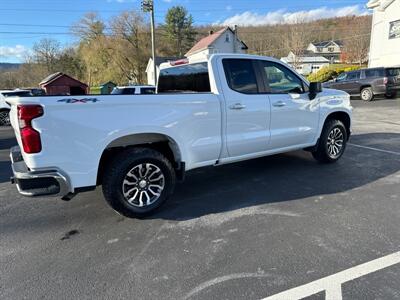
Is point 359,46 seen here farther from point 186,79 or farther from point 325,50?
point 186,79

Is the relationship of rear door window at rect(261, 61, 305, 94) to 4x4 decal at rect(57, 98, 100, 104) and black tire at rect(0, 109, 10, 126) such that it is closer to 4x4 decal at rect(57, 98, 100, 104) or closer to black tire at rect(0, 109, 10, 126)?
4x4 decal at rect(57, 98, 100, 104)

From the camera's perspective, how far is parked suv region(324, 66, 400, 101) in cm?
1642

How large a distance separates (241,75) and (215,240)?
8.05ft

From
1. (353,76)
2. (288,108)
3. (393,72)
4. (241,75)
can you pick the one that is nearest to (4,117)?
(241,75)

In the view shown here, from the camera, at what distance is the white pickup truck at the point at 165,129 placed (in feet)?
10.1

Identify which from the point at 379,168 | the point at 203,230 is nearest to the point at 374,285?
the point at 203,230

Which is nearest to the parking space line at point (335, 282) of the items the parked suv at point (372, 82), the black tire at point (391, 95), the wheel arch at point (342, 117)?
the wheel arch at point (342, 117)

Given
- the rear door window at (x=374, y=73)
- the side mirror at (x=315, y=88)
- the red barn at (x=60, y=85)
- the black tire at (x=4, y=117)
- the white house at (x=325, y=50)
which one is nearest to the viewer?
the side mirror at (x=315, y=88)

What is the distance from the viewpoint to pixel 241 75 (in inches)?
175

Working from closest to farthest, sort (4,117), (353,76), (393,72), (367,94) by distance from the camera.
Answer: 1. (4,117)
2. (393,72)
3. (367,94)
4. (353,76)

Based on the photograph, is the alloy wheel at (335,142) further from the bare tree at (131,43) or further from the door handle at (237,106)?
the bare tree at (131,43)

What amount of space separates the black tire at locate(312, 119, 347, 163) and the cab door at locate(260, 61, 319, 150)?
1.00 ft

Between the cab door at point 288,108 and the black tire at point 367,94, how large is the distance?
46.6 ft

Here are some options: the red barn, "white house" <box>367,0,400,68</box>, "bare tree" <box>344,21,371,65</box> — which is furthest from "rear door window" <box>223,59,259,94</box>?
"bare tree" <box>344,21,371,65</box>
